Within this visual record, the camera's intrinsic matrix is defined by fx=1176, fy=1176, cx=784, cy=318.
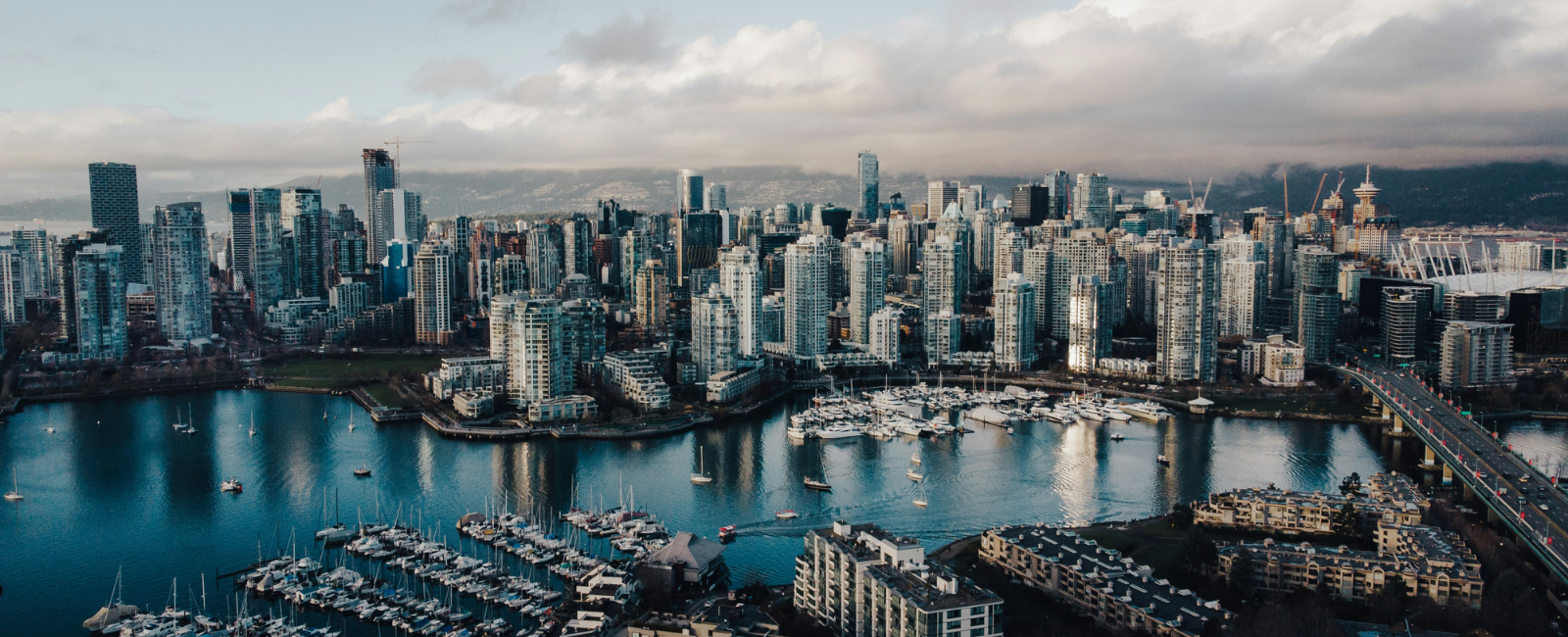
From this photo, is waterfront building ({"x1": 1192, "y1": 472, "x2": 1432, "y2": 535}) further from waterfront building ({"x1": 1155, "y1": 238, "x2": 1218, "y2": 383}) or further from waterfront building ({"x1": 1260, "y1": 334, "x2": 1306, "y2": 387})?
waterfront building ({"x1": 1155, "y1": 238, "x2": 1218, "y2": 383})

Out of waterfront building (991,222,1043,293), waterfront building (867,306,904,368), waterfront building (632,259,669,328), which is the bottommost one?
waterfront building (867,306,904,368)

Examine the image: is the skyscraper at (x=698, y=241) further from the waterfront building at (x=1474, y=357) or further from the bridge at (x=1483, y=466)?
the waterfront building at (x=1474, y=357)

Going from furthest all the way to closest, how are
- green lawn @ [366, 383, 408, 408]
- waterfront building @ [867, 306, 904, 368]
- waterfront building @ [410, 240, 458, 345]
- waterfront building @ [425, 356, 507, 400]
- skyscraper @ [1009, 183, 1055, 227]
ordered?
skyscraper @ [1009, 183, 1055, 227] < waterfront building @ [410, 240, 458, 345] < waterfront building @ [867, 306, 904, 368] < waterfront building @ [425, 356, 507, 400] < green lawn @ [366, 383, 408, 408]

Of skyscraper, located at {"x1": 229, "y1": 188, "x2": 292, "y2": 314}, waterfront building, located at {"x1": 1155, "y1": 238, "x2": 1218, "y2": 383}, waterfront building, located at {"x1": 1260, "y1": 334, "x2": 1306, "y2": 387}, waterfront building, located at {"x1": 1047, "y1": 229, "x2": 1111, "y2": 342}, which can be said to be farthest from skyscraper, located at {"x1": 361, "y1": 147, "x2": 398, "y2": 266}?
waterfront building, located at {"x1": 1260, "y1": 334, "x2": 1306, "y2": 387}

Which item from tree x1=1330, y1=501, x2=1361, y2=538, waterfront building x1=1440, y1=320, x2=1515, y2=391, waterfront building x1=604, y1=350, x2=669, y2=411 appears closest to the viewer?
tree x1=1330, y1=501, x2=1361, y2=538

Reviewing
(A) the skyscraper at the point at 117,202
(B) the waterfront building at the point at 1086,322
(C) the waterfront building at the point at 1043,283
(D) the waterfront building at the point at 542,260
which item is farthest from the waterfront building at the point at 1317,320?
(A) the skyscraper at the point at 117,202

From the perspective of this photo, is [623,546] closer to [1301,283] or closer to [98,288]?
[98,288]

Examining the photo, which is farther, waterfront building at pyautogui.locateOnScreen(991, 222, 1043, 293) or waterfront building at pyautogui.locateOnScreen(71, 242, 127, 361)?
waterfront building at pyautogui.locateOnScreen(991, 222, 1043, 293)
